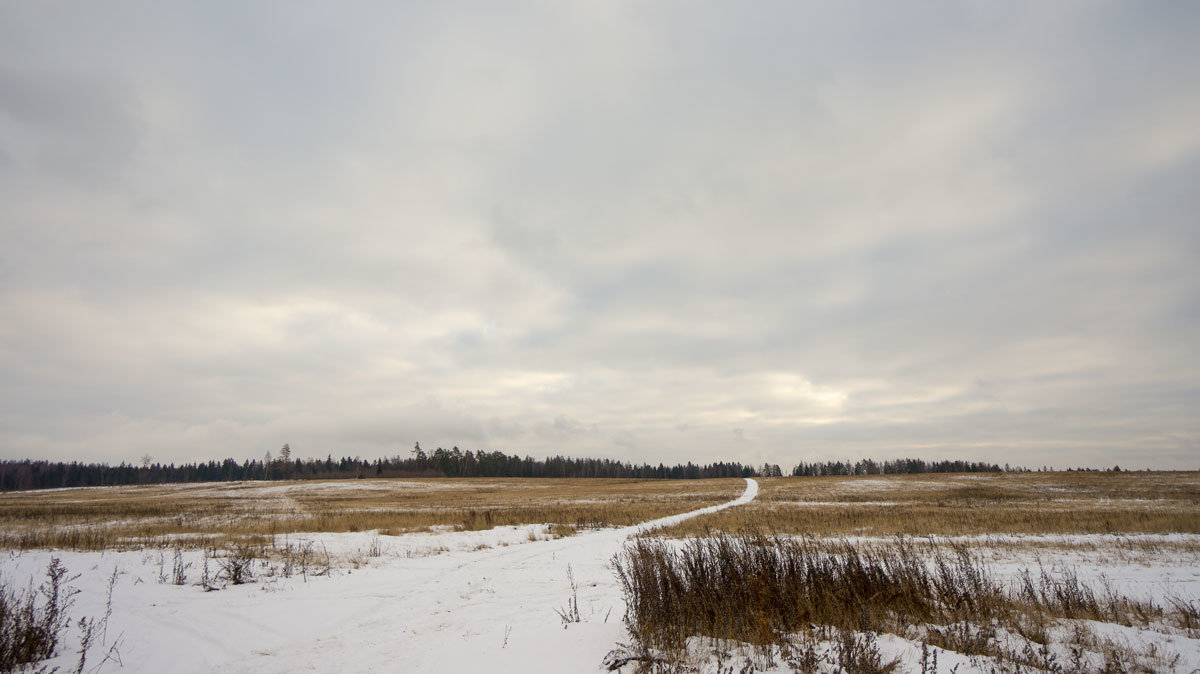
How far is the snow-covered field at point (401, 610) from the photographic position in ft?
23.5

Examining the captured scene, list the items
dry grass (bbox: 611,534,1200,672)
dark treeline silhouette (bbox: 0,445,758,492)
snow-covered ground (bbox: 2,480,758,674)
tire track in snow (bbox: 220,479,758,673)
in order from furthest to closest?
dark treeline silhouette (bbox: 0,445,758,492) < snow-covered ground (bbox: 2,480,758,674) < tire track in snow (bbox: 220,479,758,673) < dry grass (bbox: 611,534,1200,672)

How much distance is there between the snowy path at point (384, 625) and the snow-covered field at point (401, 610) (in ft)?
0.11

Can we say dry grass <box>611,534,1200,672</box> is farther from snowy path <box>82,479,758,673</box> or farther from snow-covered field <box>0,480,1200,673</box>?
Result: snowy path <box>82,479,758,673</box>

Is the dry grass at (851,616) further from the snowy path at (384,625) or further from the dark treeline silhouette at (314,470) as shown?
the dark treeline silhouette at (314,470)

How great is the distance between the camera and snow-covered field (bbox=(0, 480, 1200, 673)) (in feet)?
23.5

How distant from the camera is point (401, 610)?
10.2m

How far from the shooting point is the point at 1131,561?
14.6 meters

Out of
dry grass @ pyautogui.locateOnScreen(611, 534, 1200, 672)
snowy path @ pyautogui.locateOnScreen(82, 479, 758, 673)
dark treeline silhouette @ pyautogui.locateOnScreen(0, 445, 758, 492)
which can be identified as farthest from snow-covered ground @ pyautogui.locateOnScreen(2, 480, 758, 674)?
dark treeline silhouette @ pyautogui.locateOnScreen(0, 445, 758, 492)

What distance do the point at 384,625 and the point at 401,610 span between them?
111 centimetres

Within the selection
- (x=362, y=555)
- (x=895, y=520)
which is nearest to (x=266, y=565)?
(x=362, y=555)

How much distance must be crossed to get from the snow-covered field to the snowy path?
33 millimetres

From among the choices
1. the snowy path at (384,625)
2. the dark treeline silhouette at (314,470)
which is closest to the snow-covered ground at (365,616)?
the snowy path at (384,625)

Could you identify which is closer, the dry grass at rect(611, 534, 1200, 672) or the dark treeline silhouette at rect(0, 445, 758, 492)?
the dry grass at rect(611, 534, 1200, 672)

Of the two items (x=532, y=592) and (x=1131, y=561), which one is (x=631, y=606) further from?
(x=1131, y=561)
